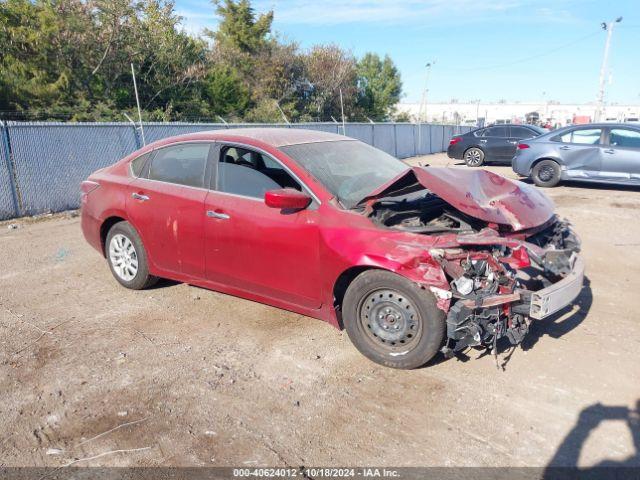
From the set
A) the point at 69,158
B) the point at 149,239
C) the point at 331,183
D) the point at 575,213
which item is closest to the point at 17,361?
the point at 149,239

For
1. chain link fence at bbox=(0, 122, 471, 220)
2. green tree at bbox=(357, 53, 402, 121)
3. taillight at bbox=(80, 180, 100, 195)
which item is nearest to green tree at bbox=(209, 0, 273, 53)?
green tree at bbox=(357, 53, 402, 121)

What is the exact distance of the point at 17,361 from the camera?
396 cm

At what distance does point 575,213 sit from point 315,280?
7.01 meters

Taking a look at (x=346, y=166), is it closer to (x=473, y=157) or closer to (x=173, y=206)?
(x=173, y=206)

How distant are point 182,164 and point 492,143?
1466 centimetres

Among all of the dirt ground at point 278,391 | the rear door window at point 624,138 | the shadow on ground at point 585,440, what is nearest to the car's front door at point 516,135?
the rear door window at point 624,138

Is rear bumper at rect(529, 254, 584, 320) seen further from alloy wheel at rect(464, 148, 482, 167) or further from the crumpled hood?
alloy wheel at rect(464, 148, 482, 167)

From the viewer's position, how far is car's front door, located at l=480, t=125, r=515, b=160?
1733cm

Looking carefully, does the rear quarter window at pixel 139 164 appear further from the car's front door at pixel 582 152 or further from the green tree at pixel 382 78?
the green tree at pixel 382 78

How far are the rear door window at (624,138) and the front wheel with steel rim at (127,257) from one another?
1028 cm

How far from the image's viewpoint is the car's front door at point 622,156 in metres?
10.9

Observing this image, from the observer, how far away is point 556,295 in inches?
141

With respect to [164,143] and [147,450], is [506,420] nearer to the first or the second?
[147,450]

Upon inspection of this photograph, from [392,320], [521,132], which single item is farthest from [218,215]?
[521,132]
